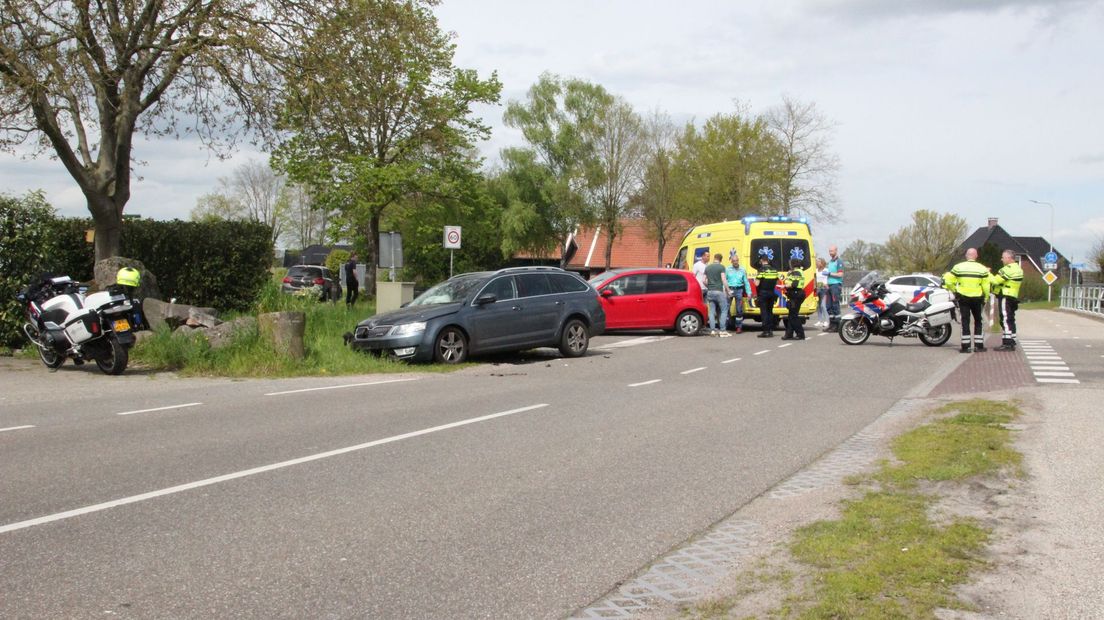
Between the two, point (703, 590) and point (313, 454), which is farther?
point (313, 454)

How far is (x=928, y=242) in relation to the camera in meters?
89.2

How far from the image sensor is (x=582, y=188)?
198 feet

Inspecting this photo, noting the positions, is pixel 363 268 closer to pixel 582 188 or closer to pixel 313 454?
pixel 582 188

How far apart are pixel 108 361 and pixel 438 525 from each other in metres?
10.2

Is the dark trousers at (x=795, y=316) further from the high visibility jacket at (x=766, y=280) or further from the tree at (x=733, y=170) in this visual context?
the tree at (x=733, y=170)

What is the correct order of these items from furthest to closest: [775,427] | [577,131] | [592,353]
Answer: [577,131] < [592,353] < [775,427]

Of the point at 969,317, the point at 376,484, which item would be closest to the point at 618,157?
the point at 969,317

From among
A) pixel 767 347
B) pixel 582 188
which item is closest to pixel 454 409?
pixel 767 347

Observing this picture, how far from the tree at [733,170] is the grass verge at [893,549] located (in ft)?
148

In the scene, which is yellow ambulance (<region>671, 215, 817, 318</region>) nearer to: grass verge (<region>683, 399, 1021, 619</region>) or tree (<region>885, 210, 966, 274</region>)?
grass verge (<region>683, 399, 1021, 619</region>)

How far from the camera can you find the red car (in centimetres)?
2138

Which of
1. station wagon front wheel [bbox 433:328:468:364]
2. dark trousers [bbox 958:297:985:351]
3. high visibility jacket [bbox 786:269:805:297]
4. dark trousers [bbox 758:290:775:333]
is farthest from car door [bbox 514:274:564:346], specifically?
dark trousers [bbox 958:297:985:351]

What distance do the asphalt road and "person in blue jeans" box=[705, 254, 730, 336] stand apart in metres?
8.62

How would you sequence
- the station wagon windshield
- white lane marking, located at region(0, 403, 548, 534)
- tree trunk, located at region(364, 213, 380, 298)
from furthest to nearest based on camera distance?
tree trunk, located at region(364, 213, 380, 298)
the station wagon windshield
white lane marking, located at region(0, 403, 548, 534)
